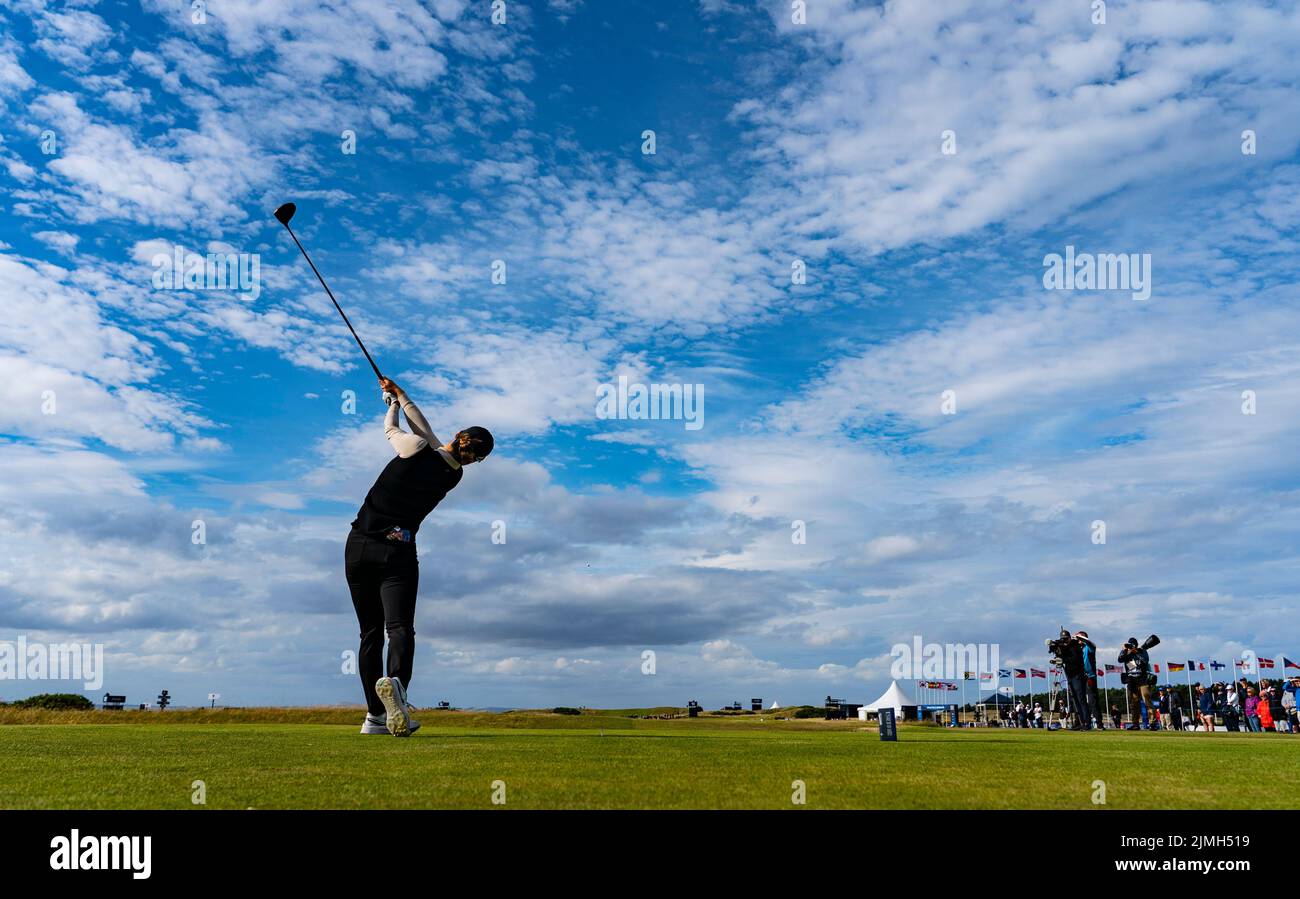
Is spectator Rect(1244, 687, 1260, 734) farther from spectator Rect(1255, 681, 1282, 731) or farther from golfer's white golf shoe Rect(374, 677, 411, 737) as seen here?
golfer's white golf shoe Rect(374, 677, 411, 737)

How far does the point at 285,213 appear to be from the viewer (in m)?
14.9

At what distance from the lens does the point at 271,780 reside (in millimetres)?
7184

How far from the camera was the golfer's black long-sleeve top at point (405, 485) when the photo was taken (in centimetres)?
1212

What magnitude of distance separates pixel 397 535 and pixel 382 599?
87 cm

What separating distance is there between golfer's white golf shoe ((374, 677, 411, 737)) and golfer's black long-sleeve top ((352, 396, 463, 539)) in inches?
75.6

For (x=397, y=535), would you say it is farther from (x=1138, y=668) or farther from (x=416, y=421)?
(x=1138, y=668)

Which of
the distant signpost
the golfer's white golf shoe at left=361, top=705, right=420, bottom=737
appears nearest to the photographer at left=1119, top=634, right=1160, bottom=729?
the distant signpost

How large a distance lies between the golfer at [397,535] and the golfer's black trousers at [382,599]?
12mm

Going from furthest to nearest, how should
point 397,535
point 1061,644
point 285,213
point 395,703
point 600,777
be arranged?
point 1061,644
point 285,213
point 397,535
point 395,703
point 600,777

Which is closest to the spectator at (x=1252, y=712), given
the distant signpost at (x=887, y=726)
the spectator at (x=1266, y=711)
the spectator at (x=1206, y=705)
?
the spectator at (x=1266, y=711)

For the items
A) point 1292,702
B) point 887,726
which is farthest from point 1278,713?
point 887,726
